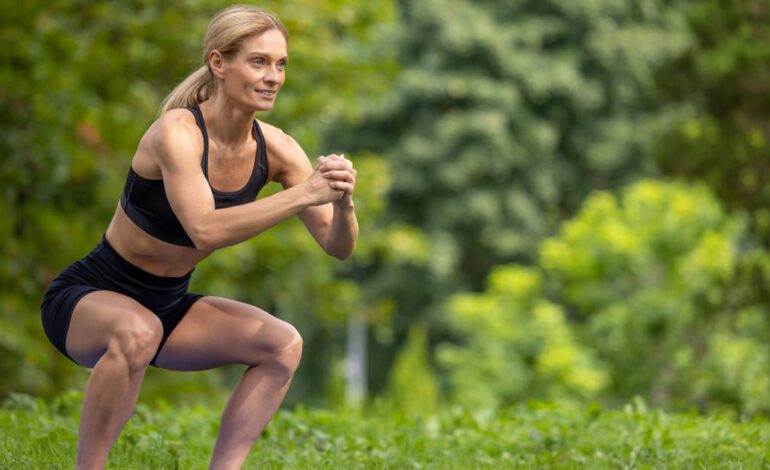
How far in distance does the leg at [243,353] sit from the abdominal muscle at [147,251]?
21cm

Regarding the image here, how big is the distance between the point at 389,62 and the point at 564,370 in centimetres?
588

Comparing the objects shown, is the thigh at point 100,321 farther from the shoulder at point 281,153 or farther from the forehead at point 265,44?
the forehead at point 265,44

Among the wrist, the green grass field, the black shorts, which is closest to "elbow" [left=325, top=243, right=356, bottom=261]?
the wrist

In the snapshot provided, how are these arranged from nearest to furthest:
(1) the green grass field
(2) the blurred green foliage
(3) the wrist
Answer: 1. (3) the wrist
2. (1) the green grass field
3. (2) the blurred green foliage

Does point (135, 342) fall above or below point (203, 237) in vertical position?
below

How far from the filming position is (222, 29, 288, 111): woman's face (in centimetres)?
457

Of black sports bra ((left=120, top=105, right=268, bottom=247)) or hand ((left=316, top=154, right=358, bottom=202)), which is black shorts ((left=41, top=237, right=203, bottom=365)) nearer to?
black sports bra ((left=120, top=105, right=268, bottom=247))

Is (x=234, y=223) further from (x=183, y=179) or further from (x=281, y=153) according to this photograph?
(x=281, y=153)

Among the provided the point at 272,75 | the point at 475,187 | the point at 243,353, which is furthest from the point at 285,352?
the point at 475,187

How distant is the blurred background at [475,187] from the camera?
11094mm

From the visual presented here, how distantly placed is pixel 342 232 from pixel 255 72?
68cm

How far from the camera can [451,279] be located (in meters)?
27.7

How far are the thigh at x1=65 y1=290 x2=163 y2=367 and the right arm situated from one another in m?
0.36

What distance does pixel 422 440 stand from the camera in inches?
244
